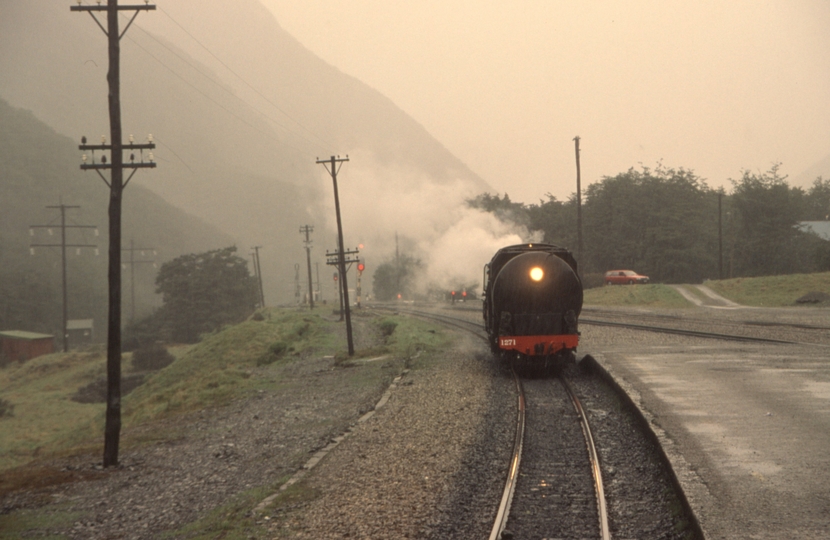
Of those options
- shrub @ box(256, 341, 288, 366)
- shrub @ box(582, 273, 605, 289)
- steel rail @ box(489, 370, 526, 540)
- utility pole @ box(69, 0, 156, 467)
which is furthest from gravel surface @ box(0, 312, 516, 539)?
shrub @ box(582, 273, 605, 289)

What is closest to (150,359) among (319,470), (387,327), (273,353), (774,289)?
(273,353)

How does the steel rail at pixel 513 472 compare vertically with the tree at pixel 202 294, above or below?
below

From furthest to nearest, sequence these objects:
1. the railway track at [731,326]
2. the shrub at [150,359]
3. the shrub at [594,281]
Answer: the shrub at [594,281] → the shrub at [150,359] → the railway track at [731,326]

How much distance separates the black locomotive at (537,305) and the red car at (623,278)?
157 feet

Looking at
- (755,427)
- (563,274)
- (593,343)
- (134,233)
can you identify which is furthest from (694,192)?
(134,233)

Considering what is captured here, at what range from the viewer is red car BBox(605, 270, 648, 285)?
66.2m

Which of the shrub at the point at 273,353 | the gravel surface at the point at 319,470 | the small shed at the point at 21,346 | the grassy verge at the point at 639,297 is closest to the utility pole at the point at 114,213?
the gravel surface at the point at 319,470

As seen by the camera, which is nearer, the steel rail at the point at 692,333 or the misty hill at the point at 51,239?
the steel rail at the point at 692,333

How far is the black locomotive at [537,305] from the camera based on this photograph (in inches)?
778

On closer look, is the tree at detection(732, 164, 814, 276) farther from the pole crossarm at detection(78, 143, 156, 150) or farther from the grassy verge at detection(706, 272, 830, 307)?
the pole crossarm at detection(78, 143, 156, 150)

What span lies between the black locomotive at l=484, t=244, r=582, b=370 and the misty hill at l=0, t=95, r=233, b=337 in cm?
6404

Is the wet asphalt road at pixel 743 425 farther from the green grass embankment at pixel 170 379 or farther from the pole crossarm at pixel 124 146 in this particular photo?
the pole crossarm at pixel 124 146

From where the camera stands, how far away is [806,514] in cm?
795

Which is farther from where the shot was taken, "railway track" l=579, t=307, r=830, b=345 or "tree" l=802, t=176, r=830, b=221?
"tree" l=802, t=176, r=830, b=221
